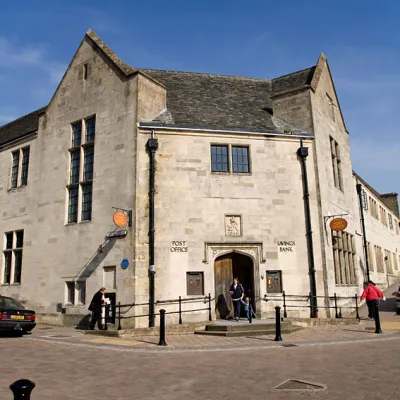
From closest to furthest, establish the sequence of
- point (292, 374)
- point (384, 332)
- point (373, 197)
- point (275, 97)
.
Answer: point (292, 374) < point (384, 332) < point (275, 97) < point (373, 197)

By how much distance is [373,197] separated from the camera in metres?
32.8

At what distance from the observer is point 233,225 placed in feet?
57.1

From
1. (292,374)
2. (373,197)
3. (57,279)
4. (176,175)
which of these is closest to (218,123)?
(176,175)

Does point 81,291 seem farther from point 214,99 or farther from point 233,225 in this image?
point 214,99

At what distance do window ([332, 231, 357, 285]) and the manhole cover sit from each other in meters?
12.5

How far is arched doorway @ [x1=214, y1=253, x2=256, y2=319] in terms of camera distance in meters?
17.0

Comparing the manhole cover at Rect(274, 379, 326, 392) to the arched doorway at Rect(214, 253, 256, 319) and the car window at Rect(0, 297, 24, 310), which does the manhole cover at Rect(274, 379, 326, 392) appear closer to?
the arched doorway at Rect(214, 253, 256, 319)

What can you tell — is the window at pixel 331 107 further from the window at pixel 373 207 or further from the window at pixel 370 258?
the window at pixel 373 207

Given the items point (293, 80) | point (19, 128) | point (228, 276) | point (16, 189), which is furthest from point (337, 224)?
point (19, 128)

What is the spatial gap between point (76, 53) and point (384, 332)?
18591 mm

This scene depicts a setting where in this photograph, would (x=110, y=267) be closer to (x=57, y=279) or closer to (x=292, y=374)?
(x=57, y=279)

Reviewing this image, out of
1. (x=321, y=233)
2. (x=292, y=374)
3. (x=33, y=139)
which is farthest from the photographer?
(x=33, y=139)

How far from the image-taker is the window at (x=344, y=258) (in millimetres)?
19109

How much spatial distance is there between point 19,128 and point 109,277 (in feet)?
42.7
